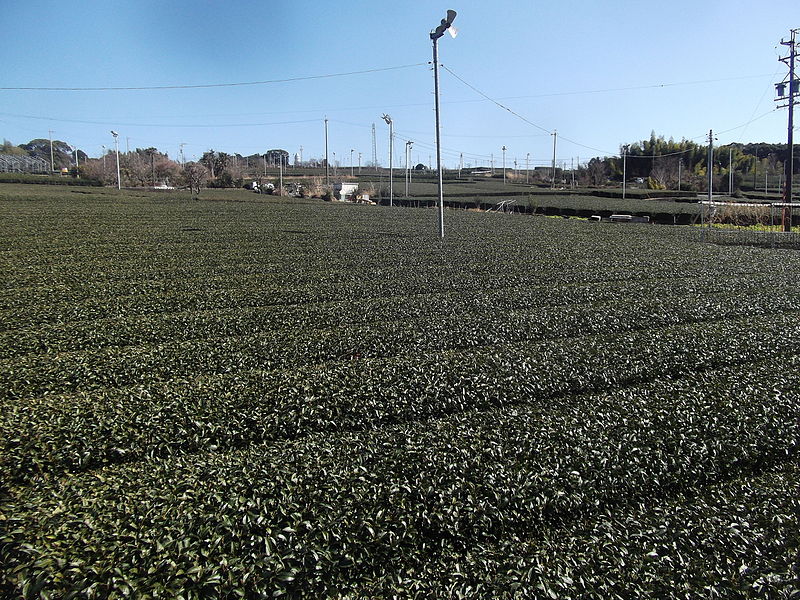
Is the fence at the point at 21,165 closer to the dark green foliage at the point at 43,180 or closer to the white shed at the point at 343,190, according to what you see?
the dark green foliage at the point at 43,180

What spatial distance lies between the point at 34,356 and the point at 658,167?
82888mm

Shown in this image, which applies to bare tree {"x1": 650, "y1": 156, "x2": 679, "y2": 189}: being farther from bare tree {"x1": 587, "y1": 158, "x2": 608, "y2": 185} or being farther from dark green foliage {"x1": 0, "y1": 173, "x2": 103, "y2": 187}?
dark green foliage {"x1": 0, "y1": 173, "x2": 103, "y2": 187}

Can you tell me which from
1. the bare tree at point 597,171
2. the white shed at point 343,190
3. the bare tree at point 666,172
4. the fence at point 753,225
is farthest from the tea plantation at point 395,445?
the bare tree at point 597,171

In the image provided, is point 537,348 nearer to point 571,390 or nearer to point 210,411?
point 571,390

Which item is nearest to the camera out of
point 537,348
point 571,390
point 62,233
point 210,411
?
point 210,411

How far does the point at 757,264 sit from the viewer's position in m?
15.4

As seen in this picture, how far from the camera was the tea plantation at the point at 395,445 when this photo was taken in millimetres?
3295

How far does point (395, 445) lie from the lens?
15.0 ft

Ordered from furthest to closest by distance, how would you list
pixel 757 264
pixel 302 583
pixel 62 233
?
pixel 62 233
pixel 757 264
pixel 302 583

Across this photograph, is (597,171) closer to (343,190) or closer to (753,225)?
(343,190)

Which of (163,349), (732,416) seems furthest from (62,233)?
(732,416)

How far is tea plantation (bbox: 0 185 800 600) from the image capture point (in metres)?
3.29

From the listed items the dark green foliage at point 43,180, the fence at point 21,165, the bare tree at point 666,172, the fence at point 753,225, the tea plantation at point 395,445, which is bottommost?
the tea plantation at point 395,445

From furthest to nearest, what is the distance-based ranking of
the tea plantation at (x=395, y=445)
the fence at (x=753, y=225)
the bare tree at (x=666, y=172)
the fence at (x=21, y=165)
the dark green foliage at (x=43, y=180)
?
1. the fence at (x=21, y=165)
2. the bare tree at (x=666, y=172)
3. the dark green foliage at (x=43, y=180)
4. the fence at (x=753, y=225)
5. the tea plantation at (x=395, y=445)
